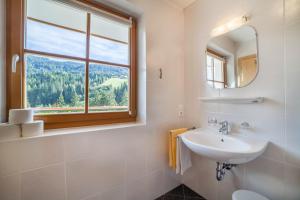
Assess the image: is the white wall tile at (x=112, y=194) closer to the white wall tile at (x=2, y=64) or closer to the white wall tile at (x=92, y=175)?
the white wall tile at (x=92, y=175)

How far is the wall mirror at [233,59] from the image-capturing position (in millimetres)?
1242

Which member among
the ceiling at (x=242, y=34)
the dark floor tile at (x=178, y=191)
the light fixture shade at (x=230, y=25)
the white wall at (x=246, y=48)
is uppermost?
the light fixture shade at (x=230, y=25)

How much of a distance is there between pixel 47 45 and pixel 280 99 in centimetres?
186

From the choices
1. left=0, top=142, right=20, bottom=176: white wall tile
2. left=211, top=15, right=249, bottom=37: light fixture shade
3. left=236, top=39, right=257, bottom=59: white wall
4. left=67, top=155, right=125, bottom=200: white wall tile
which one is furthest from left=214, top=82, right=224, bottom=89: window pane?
left=0, top=142, right=20, bottom=176: white wall tile

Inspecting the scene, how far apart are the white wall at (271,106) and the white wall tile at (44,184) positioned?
1.43m

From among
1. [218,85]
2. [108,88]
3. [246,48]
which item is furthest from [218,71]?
[108,88]

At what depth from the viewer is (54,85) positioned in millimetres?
1206

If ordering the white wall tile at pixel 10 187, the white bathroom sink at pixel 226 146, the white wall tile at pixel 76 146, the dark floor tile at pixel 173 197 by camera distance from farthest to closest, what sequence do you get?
the dark floor tile at pixel 173 197 → the white wall tile at pixel 76 146 → the white bathroom sink at pixel 226 146 → the white wall tile at pixel 10 187

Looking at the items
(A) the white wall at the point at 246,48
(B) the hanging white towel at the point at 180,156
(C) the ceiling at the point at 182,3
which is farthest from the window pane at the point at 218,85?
(C) the ceiling at the point at 182,3

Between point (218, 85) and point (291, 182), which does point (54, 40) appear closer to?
point (218, 85)

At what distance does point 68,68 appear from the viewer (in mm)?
1264

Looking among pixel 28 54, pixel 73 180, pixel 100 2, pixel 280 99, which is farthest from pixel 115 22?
pixel 280 99

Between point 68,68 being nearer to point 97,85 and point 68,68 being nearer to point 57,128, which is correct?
point 97,85

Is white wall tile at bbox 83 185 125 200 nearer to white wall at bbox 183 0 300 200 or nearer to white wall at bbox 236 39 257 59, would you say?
white wall at bbox 183 0 300 200
